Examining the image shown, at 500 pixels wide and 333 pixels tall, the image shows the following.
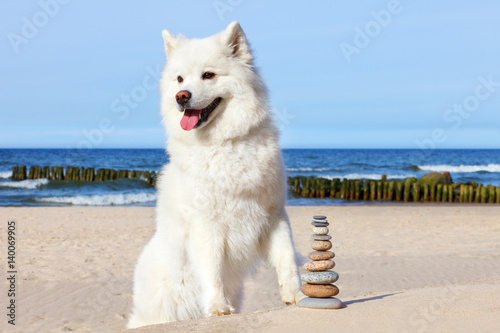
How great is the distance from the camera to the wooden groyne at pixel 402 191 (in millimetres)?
20875

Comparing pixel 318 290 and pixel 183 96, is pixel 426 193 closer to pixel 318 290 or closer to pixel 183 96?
pixel 318 290

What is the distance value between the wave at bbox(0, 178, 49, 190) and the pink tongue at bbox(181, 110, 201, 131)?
24273 millimetres

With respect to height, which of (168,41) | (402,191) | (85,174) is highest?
(168,41)

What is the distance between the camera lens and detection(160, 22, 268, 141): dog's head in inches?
156

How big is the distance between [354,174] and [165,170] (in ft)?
119

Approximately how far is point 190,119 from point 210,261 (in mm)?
1110

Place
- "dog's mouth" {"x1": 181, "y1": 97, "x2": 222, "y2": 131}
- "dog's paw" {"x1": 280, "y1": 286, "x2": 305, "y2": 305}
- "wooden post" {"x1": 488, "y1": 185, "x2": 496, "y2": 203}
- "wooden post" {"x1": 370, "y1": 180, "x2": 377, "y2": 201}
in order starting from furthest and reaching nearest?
"wooden post" {"x1": 370, "y1": 180, "x2": 377, "y2": 201}, "wooden post" {"x1": 488, "y1": 185, "x2": 496, "y2": 203}, "dog's mouth" {"x1": 181, "y1": 97, "x2": 222, "y2": 131}, "dog's paw" {"x1": 280, "y1": 286, "x2": 305, "y2": 305}

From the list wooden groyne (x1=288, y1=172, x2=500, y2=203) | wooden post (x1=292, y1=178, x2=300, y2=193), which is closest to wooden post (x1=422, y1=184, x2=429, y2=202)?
wooden groyne (x1=288, y1=172, x2=500, y2=203)

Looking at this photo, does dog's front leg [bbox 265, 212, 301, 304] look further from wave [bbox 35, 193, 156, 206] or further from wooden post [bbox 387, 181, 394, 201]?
wooden post [bbox 387, 181, 394, 201]

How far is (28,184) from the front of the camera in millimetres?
27078

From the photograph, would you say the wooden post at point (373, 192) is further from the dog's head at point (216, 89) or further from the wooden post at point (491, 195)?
the dog's head at point (216, 89)

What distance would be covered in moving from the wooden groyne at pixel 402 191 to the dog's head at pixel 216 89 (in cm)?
1632

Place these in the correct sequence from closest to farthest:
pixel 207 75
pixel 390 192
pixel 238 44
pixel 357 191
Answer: pixel 207 75
pixel 238 44
pixel 390 192
pixel 357 191

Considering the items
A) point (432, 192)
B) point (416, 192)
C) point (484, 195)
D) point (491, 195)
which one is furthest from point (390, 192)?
point (491, 195)
